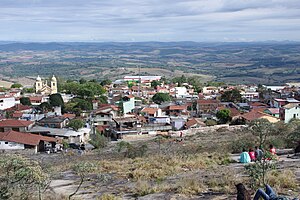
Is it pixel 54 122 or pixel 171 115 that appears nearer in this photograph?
pixel 54 122

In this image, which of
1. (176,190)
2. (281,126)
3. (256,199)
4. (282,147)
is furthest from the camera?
(281,126)

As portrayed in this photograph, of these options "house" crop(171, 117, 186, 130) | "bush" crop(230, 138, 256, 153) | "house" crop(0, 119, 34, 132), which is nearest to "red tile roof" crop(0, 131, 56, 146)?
"house" crop(0, 119, 34, 132)

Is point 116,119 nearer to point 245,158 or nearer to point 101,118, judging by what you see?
point 101,118

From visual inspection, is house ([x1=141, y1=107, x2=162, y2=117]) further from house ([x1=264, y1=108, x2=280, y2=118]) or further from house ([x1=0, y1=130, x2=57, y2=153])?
house ([x1=0, y1=130, x2=57, y2=153])

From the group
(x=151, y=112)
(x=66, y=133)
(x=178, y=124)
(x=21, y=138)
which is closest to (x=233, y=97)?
(x=151, y=112)

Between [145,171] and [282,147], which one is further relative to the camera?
[282,147]

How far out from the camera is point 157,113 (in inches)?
1845

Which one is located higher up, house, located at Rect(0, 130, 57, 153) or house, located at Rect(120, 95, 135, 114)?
house, located at Rect(0, 130, 57, 153)

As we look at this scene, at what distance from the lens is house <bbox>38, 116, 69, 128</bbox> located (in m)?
38.3

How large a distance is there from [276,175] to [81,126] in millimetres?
27401

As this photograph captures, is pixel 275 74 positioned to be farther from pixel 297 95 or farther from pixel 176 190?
pixel 176 190

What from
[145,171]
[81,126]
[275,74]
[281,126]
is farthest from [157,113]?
[275,74]

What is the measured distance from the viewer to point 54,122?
1518 inches

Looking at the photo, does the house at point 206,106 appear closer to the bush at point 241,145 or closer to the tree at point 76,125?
the tree at point 76,125
